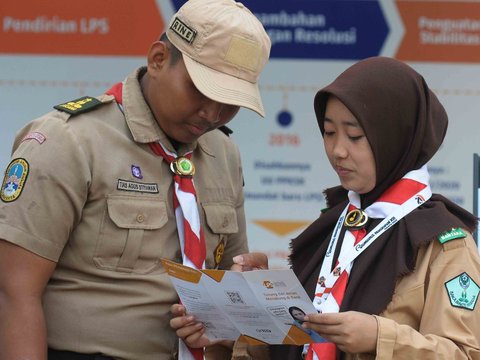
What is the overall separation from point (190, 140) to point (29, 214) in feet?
1.79

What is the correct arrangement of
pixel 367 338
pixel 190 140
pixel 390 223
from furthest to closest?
1. pixel 190 140
2. pixel 390 223
3. pixel 367 338

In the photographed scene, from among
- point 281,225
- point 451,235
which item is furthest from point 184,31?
point 281,225

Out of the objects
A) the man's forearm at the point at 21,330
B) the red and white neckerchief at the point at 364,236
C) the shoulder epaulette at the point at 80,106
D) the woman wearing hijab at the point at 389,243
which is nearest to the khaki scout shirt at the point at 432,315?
the woman wearing hijab at the point at 389,243

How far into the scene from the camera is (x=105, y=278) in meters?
2.95

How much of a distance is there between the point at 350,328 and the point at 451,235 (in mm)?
372

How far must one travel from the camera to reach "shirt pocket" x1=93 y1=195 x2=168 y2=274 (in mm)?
2934

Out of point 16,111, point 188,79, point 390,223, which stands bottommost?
point 16,111

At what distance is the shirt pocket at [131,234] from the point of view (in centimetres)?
293

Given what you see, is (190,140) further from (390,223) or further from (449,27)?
(449,27)

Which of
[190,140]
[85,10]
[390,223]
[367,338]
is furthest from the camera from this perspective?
[85,10]

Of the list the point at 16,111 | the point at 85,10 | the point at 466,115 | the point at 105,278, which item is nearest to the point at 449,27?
the point at 466,115

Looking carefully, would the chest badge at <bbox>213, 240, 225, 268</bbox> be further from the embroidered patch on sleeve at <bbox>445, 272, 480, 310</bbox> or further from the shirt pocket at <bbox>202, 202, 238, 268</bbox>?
the embroidered patch on sleeve at <bbox>445, 272, 480, 310</bbox>

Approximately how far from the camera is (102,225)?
2932 millimetres

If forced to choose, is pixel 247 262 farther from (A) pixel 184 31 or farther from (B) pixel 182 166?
(A) pixel 184 31
